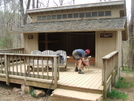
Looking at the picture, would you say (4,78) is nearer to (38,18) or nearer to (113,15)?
(38,18)

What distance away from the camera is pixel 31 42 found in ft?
32.1

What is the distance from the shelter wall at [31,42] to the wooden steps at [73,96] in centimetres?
562

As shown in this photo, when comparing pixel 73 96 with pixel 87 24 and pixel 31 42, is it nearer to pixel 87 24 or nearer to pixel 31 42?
pixel 87 24

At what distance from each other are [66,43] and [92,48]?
7.83ft

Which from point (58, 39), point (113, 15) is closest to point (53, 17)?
point (58, 39)

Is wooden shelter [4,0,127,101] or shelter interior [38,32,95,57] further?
shelter interior [38,32,95,57]

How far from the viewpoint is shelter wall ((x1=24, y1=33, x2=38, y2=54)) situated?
969 cm

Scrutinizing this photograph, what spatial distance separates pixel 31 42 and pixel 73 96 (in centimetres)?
640

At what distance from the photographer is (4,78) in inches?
243

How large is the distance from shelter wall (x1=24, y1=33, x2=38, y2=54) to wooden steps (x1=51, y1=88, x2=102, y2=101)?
5620mm

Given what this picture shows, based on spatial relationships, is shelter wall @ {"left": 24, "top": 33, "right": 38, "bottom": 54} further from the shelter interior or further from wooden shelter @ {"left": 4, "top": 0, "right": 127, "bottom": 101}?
the shelter interior

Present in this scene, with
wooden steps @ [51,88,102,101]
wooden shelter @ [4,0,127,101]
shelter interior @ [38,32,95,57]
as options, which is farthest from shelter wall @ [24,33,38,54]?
wooden steps @ [51,88,102,101]

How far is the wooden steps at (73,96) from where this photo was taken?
411 centimetres

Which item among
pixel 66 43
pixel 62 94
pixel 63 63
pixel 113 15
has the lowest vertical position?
pixel 62 94
